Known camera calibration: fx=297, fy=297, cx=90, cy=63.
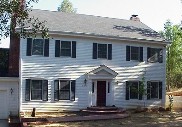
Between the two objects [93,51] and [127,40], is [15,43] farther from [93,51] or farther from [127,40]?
[127,40]

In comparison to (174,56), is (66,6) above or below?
above

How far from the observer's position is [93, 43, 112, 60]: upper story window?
24688 millimetres

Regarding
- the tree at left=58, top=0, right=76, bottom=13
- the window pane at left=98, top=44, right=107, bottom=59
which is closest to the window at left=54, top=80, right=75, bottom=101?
the window pane at left=98, top=44, right=107, bottom=59

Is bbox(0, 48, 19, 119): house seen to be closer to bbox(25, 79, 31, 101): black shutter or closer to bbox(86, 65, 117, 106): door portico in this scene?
bbox(25, 79, 31, 101): black shutter

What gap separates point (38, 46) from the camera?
23078 millimetres

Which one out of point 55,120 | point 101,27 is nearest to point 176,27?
point 101,27

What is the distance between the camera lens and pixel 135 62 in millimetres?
26109

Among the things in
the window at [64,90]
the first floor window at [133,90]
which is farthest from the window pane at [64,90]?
the first floor window at [133,90]

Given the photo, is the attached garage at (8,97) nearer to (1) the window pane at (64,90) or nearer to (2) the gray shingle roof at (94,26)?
(1) the window pane at (64,90)

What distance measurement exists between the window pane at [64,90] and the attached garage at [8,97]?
12.3ft

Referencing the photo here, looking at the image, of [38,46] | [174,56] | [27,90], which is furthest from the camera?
[174,56]

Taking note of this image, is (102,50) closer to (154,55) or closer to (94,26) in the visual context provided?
(94,26)

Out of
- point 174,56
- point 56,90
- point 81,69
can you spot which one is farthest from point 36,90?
point 174,56

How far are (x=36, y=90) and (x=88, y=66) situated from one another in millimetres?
4653
